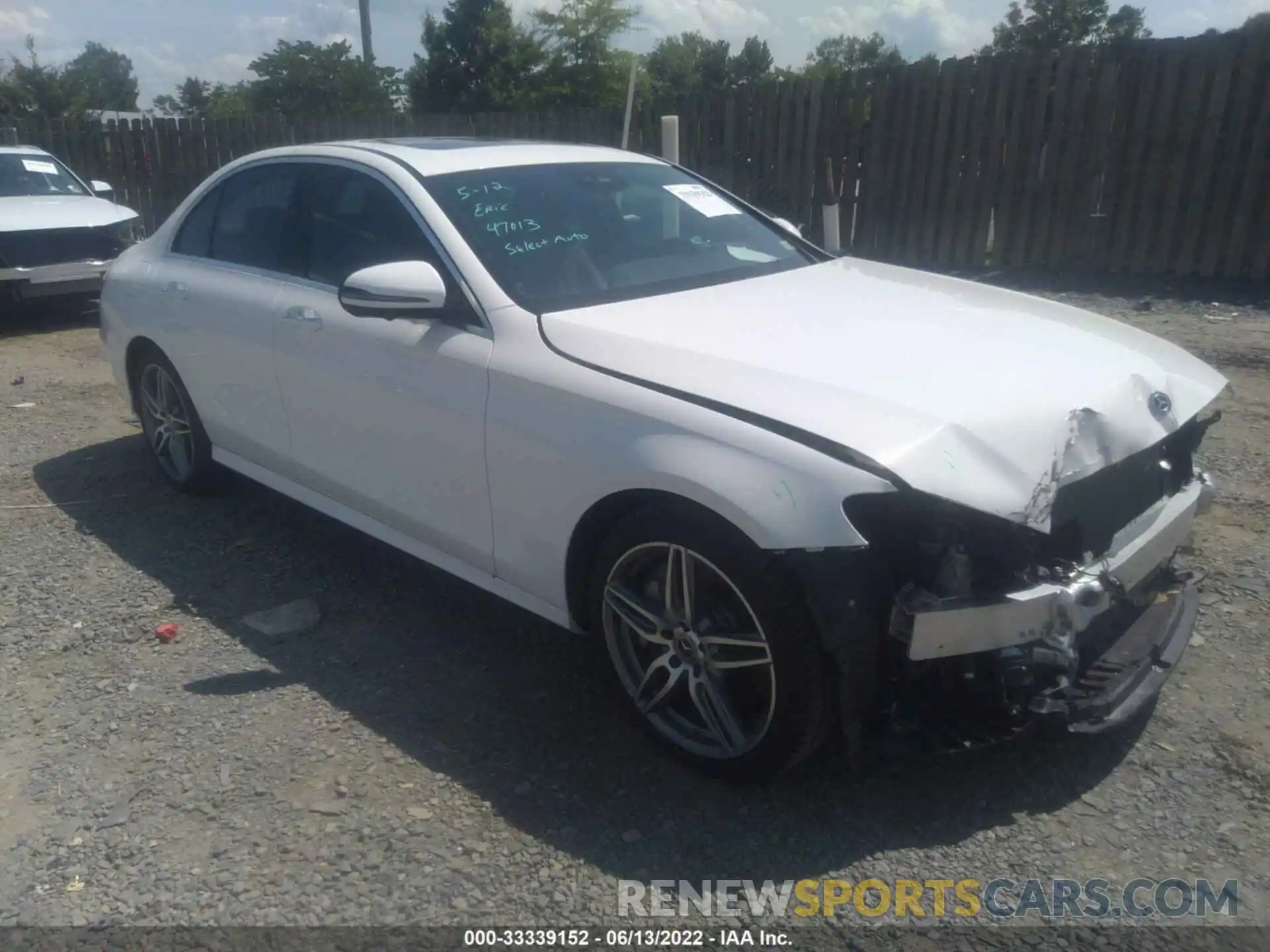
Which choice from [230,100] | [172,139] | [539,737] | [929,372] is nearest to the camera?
[929,372]

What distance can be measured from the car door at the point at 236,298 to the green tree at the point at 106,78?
62.4 metres

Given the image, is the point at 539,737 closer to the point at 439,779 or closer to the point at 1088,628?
the point at 439,779

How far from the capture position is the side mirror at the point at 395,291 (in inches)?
132

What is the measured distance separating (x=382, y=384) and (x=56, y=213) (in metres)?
8.29

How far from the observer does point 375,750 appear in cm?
328

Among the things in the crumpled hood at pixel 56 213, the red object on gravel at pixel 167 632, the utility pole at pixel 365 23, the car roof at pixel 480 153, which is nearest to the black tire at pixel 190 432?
the red object on gravel at pixel 167 632

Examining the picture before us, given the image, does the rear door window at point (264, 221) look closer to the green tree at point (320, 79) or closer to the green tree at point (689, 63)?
the green tree at point (320, 79)

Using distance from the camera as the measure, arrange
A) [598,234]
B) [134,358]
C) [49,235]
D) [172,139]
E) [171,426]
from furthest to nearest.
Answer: [172,139]
[49,235]
[134,358]
[171,426]
[598,234]

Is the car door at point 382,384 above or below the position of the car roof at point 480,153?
below

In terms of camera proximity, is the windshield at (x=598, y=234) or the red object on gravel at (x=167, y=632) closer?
the windshield at (x=598, y=234)

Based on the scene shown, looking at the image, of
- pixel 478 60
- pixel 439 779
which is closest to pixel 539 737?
pixel 439 779

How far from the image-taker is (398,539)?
385 cm

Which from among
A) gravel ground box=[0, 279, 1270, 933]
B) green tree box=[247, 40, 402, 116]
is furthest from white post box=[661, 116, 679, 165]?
green tree box=[247, 40, 402, 116]

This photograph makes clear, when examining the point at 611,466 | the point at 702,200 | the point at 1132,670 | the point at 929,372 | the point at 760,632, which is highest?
the point at 702,200
